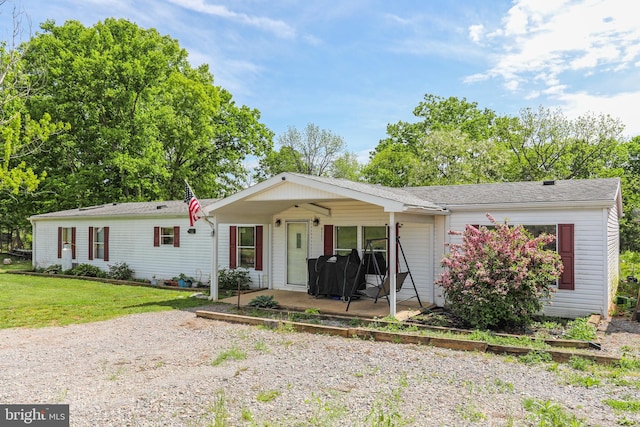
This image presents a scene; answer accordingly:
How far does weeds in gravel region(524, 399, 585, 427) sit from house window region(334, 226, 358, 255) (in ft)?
22.5

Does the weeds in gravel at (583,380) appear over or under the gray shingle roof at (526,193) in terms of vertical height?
under

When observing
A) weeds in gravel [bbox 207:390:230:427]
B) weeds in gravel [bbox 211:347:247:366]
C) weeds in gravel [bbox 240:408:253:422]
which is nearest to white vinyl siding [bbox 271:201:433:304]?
weeds in gravel [bbox 211:347:247:366]

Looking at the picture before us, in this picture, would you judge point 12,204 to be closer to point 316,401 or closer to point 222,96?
point 222,96

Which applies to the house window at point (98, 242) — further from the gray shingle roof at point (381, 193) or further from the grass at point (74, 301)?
the gray shingle roof at point (381, 193)

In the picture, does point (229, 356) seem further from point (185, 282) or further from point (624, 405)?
point (185, 282)

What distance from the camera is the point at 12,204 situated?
2441 cm

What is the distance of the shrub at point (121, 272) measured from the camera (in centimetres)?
1562

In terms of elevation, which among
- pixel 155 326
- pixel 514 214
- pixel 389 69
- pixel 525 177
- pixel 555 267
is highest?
pixel 389 69

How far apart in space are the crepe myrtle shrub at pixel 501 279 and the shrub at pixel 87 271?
13657 millimetres

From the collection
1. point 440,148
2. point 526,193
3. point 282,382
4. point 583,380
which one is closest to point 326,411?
point 282,382

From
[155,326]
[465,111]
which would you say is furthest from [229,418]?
[465,111]

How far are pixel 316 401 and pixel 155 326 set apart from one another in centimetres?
484

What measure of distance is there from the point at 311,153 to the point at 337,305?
2773 centimetres

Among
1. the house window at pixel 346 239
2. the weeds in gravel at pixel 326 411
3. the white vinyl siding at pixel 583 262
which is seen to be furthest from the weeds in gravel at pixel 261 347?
the white vinyl siding at pixel 583 262
